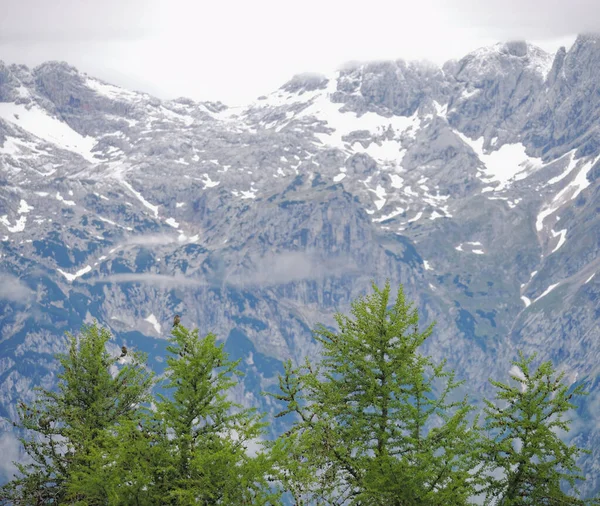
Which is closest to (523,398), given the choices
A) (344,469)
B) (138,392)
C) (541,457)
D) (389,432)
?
(541,457)

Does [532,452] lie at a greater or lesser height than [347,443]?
lesser

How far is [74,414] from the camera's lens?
3875cm

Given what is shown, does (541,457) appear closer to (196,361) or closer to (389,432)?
(389,432)

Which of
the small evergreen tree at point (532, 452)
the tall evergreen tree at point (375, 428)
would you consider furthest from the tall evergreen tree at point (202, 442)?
the small evergreen tree at point (532, 452)

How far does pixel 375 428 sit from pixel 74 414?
14794mm

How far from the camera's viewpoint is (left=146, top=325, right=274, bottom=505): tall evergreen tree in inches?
1140

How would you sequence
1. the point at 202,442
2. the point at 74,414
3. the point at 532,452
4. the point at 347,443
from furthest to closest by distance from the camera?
1. the point at 74,414
2. the point at 347,443
3. the point at 202,442
4. the point at 532,452

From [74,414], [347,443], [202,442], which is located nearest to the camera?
[202,442]

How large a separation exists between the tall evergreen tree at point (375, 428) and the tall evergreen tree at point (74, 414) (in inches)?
328

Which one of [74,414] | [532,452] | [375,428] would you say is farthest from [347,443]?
[74,414]

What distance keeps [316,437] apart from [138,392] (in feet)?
49.2

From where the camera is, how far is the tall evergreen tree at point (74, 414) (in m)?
35.9

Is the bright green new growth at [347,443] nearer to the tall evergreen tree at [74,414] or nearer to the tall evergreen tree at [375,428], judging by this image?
the tall evergreen tree at [375,428]

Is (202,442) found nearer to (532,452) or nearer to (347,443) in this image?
(347,443)
